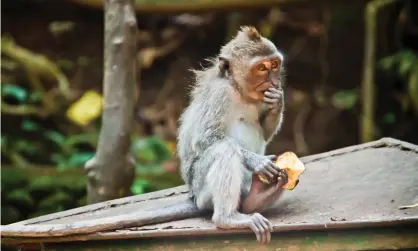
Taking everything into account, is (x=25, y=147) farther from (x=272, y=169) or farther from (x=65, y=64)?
(x=272, y=169)

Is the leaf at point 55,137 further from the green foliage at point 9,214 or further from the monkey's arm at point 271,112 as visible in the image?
the monkey's arm at point 271,112

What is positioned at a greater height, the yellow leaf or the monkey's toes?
the yellow leaf

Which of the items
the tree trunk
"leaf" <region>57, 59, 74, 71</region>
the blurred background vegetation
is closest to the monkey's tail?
the tree trunk

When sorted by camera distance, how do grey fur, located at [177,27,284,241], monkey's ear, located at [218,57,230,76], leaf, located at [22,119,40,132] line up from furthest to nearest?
leaf, located at [22,119,40,132], monkey's ear, located at [218,57,230,76], grey fur, located at [177,27,284,241]

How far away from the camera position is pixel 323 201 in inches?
183

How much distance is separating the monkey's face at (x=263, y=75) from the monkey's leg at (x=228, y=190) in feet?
1.65

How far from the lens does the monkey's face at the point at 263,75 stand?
14.9 ft

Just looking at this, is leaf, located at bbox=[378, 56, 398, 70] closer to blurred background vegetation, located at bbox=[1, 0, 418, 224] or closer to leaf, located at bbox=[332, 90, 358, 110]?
blurred background vegetation, located at bbox=[1, 0, 418, 224]

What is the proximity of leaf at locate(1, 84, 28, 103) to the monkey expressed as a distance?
216 inches

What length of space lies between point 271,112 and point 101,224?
1420 millimetres

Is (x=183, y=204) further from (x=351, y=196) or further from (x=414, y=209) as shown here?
(x=414, y=209)

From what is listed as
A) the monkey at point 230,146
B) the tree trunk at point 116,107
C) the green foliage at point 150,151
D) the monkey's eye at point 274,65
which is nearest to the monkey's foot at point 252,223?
the monkey at point 230,146

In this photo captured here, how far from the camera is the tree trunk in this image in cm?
636

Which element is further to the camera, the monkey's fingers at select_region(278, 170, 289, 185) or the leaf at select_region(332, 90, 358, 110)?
the leaf at select_region(332, 90, 358, 110)
